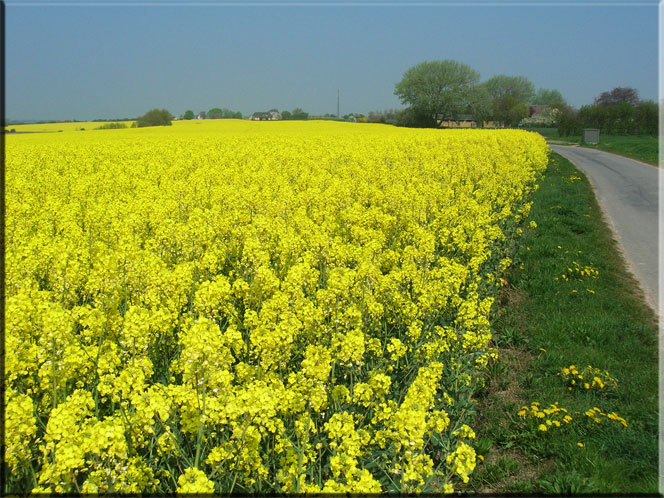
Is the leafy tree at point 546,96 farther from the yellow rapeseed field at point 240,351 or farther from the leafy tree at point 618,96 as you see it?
the yellow rapeseed field at point 240,351

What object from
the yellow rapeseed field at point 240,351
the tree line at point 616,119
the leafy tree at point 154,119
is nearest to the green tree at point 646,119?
the tree line at point 616,119

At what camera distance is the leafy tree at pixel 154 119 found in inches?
2151

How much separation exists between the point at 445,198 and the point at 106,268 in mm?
8022

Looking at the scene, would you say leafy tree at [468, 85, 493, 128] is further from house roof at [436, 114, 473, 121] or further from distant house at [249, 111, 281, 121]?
distant house at [249, 111, 281, 121]

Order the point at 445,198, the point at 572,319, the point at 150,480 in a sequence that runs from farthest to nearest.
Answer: the point at 445,198
the point at 572,319
the point at 150,480

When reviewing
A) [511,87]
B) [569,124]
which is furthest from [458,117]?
[511,87]

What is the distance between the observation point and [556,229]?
40.7 feet

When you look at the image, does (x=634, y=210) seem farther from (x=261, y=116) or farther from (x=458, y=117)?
(x=458, y=117)

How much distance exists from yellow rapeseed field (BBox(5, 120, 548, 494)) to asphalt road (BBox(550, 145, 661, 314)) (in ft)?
9.70

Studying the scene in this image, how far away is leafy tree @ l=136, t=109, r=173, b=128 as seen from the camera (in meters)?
54.6

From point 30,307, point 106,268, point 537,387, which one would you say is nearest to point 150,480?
point 30,307

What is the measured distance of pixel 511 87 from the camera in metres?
120

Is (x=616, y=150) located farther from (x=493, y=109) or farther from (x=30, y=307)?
(x=30, y=307)

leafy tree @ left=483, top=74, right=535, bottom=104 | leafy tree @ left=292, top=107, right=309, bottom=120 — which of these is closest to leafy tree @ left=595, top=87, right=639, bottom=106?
leafy tree @ left=483, top=74, right=535, bottom=104
